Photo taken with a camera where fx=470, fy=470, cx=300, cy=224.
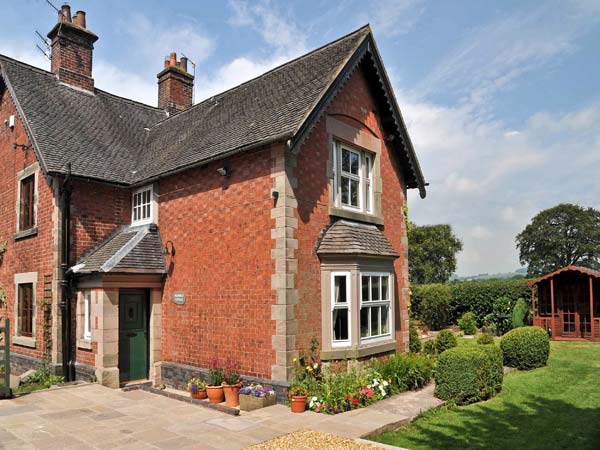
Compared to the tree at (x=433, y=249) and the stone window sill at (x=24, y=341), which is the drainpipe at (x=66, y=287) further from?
the tree at (x=433, y=249)

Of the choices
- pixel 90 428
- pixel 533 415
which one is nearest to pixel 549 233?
pixel 533 415

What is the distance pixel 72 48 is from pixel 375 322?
15307 millimetres

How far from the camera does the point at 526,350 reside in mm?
13594

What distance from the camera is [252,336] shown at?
10398mm

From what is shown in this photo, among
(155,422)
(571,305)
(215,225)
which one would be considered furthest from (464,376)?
(571,305)

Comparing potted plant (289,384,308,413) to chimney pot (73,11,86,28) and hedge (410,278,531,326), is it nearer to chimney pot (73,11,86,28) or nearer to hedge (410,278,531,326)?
chimney pot (73,11,86,28)

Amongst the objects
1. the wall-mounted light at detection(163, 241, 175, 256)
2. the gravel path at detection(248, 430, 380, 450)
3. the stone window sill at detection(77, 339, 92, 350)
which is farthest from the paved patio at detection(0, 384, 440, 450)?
the wall-mounted light at detection(163, 241, 175, 256)

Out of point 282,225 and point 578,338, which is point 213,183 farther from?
point 578,338

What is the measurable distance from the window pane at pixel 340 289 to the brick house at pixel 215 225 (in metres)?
0.02

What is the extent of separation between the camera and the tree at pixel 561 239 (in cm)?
6444

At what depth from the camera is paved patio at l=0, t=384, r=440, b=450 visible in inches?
296

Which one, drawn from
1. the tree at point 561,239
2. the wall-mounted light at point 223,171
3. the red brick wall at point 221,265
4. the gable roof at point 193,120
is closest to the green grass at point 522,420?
the red brick wall at point 221,265

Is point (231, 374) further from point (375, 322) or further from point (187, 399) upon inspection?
point (375, 322)

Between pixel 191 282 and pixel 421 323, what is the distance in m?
19.0
